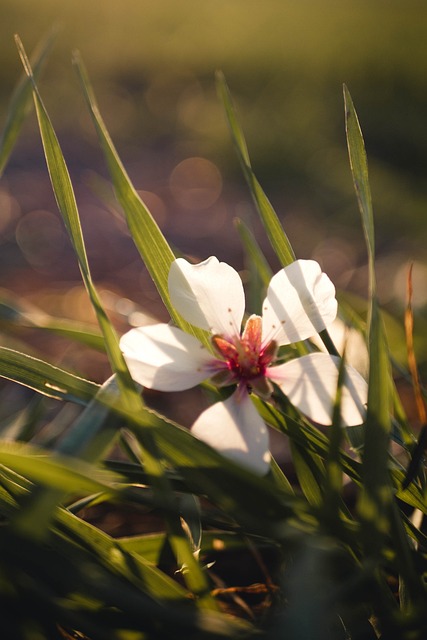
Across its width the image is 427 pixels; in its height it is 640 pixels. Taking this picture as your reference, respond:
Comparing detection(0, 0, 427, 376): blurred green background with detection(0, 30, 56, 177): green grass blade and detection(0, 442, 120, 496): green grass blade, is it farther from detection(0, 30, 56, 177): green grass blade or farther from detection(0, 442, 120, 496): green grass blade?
detection(0, 442, 120, 496): green grass blade

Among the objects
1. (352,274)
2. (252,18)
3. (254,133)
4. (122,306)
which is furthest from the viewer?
(252,18)

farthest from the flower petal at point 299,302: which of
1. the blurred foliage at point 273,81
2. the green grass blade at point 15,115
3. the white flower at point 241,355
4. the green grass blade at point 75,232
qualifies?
the blurred foliage at point 273,81

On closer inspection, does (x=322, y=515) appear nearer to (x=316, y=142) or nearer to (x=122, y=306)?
(x=122, y=306)

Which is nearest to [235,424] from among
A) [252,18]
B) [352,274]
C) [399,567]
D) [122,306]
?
[399,567]

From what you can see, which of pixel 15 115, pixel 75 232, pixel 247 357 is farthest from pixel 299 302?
pixel 15 115

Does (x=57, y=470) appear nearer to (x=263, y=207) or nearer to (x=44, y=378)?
(x=44, y=378)

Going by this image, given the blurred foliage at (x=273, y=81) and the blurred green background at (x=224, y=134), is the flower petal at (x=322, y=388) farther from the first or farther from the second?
the blurred foliage at (x=273, y=81)
